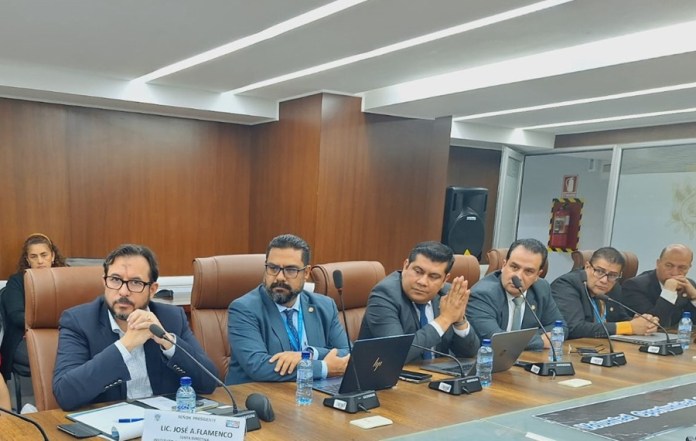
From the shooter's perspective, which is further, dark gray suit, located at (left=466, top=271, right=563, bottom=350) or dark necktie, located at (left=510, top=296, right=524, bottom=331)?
dark necktie, located at (left=510, top=296, right=524, bottom=331)

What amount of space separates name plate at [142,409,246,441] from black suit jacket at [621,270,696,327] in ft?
11.3

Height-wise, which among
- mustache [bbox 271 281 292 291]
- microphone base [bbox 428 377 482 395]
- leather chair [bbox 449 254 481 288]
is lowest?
microphone base [bbox 428 377 482 395]

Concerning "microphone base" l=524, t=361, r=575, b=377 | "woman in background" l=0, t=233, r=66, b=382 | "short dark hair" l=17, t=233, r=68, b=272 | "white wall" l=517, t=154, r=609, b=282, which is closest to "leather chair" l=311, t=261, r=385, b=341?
"microphone base" l=524, t=361, r=575, b=377

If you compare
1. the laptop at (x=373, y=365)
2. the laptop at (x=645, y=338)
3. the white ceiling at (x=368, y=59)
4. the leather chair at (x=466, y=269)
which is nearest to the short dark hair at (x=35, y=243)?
the white ceiling at (x=368, y=59)

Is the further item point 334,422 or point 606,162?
point 606,162

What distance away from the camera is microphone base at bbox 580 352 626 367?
2.58 metres

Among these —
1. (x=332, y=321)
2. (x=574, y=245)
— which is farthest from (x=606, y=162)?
(x=332, y=321)

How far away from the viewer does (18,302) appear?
146 inches

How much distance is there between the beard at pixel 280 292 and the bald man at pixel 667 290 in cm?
277

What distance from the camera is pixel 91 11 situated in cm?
298

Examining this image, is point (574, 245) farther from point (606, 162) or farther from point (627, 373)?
point (627, 373)

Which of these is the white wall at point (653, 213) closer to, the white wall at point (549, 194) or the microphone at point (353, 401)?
the white wall at point (549, 194)

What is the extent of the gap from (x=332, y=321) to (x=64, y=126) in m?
3.52

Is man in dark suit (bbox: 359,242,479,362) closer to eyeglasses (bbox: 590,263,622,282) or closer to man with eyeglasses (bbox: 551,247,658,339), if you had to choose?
man with eyeglasses (bbox: 551,247,658,339)
